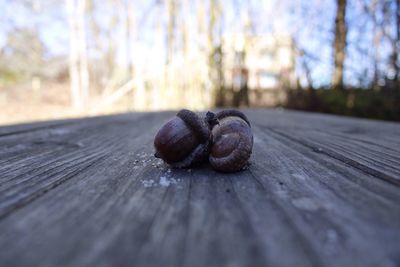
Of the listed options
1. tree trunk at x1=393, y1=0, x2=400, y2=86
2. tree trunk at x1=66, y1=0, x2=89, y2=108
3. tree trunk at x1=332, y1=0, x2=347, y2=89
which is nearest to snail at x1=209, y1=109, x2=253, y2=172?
tree trunk at x1=393, y1=0, x2=400, y2=86

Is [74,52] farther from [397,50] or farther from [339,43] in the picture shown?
[397,50]

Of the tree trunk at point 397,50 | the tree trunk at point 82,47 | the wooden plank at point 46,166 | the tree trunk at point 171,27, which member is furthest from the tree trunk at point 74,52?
the wooden plank at point 46,166

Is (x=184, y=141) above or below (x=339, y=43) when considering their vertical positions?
below

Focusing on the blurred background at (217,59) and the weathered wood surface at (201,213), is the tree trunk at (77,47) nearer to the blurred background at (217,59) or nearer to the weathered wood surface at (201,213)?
the blurred background at (217,59)

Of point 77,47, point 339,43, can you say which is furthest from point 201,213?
point 77,47

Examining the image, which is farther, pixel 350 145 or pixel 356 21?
pixel 356 21

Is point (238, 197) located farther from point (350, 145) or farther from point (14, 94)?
point (14, 94)

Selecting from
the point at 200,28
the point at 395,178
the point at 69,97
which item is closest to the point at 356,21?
the point at 200,28
